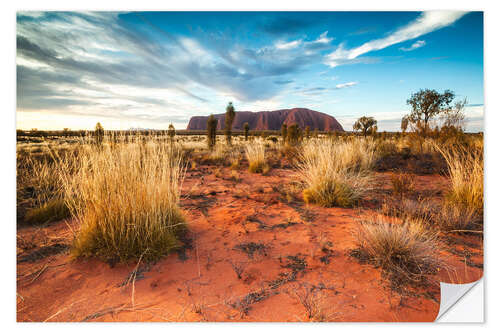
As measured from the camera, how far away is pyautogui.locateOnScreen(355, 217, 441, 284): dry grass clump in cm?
179

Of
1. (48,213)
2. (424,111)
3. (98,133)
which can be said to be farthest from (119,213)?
(424,111)

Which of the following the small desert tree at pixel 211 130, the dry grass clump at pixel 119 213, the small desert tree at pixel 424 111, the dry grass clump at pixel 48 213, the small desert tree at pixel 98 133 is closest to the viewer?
the dry grass clump at pixel 119 213

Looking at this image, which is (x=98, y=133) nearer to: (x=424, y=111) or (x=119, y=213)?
(x=119, y=213)

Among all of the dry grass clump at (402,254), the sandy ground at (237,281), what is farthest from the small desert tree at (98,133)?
the dry grass clump at (402,254)

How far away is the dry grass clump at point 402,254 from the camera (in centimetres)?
179

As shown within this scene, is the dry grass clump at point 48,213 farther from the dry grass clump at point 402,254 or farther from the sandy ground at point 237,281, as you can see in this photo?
the dry grass clump at point 402,254

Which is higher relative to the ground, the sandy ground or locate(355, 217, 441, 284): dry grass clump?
locate(355, 217, 441, 284): dry grass clump

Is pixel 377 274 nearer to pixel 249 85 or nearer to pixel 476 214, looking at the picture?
pixel 476 214

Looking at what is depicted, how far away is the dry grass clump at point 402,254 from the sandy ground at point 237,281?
0.10 meters

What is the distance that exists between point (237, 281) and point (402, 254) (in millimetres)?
1456

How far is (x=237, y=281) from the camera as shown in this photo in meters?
1.84

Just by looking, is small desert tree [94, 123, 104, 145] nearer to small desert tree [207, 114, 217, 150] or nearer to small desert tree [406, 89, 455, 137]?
small desert tree [406, 89, 455, 137]

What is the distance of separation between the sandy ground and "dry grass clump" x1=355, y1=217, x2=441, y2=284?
0.10 metres

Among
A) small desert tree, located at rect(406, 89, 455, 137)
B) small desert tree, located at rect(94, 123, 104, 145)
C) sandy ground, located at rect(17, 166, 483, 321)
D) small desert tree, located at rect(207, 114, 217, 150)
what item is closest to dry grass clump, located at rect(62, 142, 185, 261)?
sandy ground, located at rect(17, 166, 483, 321)
